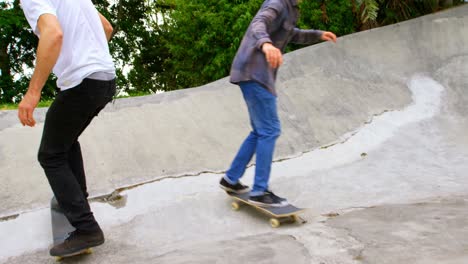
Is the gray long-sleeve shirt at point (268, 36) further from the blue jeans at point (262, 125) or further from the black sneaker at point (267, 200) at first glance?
the black sneaker at point (267, 200)

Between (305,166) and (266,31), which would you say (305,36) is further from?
(305,166)

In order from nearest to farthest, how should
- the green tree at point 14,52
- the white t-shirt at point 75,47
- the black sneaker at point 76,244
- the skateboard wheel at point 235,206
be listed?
the white t-shirt at point 75,47, the black sneaker at point 76,244, the skateboard wheel at point 235,206, the green tree at point 14,52

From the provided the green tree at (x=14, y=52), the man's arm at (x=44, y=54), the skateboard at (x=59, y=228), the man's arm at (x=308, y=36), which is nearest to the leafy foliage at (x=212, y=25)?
the green tree at (x=14, y=52)

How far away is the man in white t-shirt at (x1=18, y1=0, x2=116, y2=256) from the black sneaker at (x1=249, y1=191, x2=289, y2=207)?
1151mm

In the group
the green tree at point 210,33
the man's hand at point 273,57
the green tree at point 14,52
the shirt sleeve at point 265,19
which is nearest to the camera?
the man's hand at point 273,57

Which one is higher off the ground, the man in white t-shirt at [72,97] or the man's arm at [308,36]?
the man's arm at [308,36]

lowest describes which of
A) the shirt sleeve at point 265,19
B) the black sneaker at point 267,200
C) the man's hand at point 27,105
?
the black sneaker at point 267,200

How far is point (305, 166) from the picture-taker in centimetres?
494

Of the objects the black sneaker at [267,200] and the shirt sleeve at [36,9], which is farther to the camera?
the black sneaker at [267,200]

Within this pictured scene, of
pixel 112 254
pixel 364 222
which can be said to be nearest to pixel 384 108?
pixel 364 222

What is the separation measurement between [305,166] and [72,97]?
8.80 feet

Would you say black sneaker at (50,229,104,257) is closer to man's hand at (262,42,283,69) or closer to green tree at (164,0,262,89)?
man's hand at (262,42,283,69)

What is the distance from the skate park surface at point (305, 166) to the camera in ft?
10.4

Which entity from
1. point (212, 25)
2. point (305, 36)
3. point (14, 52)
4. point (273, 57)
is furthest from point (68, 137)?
point (14, 52)
